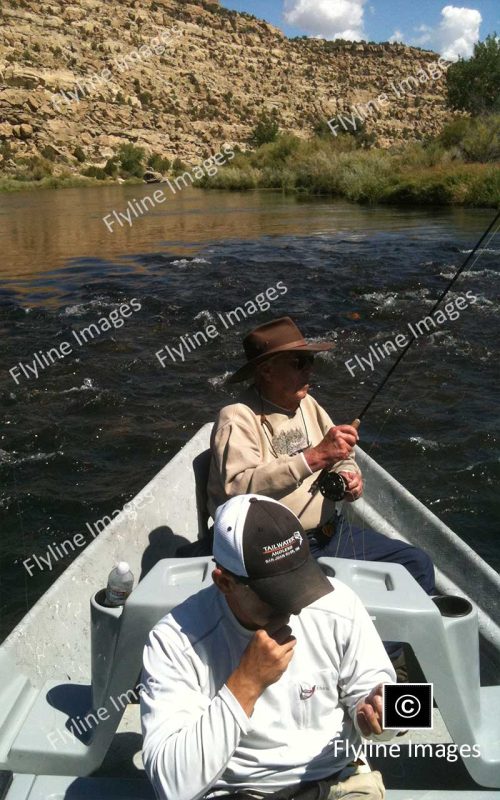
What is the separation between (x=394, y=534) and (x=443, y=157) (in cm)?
2903

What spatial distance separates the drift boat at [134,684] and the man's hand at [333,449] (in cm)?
46

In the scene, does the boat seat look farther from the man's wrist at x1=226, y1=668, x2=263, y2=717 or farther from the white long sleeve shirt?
the man's wrist at x1=226, y1=668, x2=263, y2=717

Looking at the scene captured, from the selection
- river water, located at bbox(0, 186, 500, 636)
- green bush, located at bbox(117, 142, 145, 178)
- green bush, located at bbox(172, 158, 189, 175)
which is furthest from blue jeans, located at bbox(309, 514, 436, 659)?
green bush, located at bbox(172, 158, 189, 175)

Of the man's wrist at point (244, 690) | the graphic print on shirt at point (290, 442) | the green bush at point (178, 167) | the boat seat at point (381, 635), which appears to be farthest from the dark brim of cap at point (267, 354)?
the green bush at point (178, 167)

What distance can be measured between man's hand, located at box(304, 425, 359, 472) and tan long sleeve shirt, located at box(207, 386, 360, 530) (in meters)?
0.05

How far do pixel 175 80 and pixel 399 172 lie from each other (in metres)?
60.6

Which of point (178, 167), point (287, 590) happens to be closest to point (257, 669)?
point (287, 590)

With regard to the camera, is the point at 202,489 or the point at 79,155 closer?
the point at 202,489

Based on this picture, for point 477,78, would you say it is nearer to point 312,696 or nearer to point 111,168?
point 111,168

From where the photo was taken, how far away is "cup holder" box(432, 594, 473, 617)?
249cm

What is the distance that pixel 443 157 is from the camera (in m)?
30.2

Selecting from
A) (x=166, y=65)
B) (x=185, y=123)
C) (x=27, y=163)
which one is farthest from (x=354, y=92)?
(x=27, y=163)

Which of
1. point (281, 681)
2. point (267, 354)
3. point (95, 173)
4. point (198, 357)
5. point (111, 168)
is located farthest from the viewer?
point (111, 168)

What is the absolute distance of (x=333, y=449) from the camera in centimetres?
296
